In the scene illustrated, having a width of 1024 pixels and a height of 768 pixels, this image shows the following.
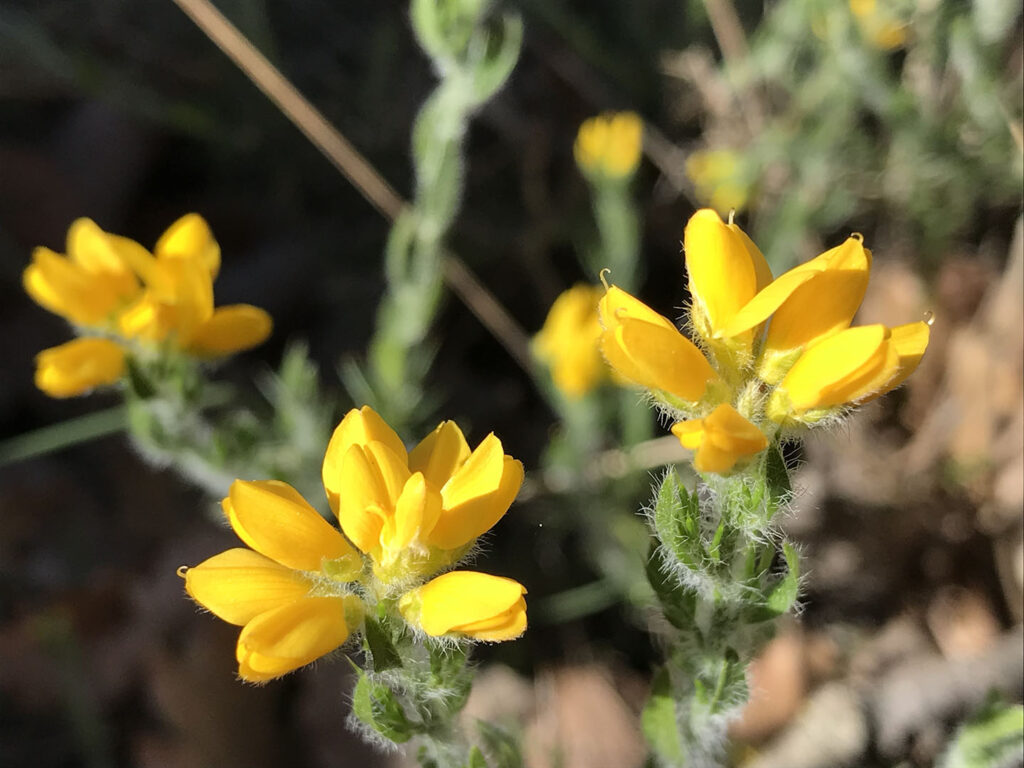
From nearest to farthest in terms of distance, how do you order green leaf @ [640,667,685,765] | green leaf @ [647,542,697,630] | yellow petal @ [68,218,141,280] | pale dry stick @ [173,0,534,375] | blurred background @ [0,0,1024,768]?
green leaf @ [647,542,697,630]
green leaf @ [640,667,685,765]
yellow petal @ [68,218,141,280]
pale dry stick @ [173,0,534,375]
blurred background @ [0,0,1024,768]

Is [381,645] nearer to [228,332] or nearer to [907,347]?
[907,347]

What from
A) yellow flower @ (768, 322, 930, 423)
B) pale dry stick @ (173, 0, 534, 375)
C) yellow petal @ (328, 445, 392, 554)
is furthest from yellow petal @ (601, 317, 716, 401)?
pale dry stick @ (173, 0, 534, 375)

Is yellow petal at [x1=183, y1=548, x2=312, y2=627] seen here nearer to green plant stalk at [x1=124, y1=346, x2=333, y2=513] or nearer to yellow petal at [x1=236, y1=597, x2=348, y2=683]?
yellow petal at [x1=236, y1=597, x2=348, y2=683]

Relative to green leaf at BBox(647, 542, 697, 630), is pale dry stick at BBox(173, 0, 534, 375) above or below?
above

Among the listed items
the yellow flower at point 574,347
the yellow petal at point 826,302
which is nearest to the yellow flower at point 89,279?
the yellow flower at point 574,347

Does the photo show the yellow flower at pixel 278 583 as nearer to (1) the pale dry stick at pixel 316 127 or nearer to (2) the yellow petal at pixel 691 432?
(2) the yellow petal at pixel 691 432

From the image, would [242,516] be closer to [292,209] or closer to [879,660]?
[879,660]
